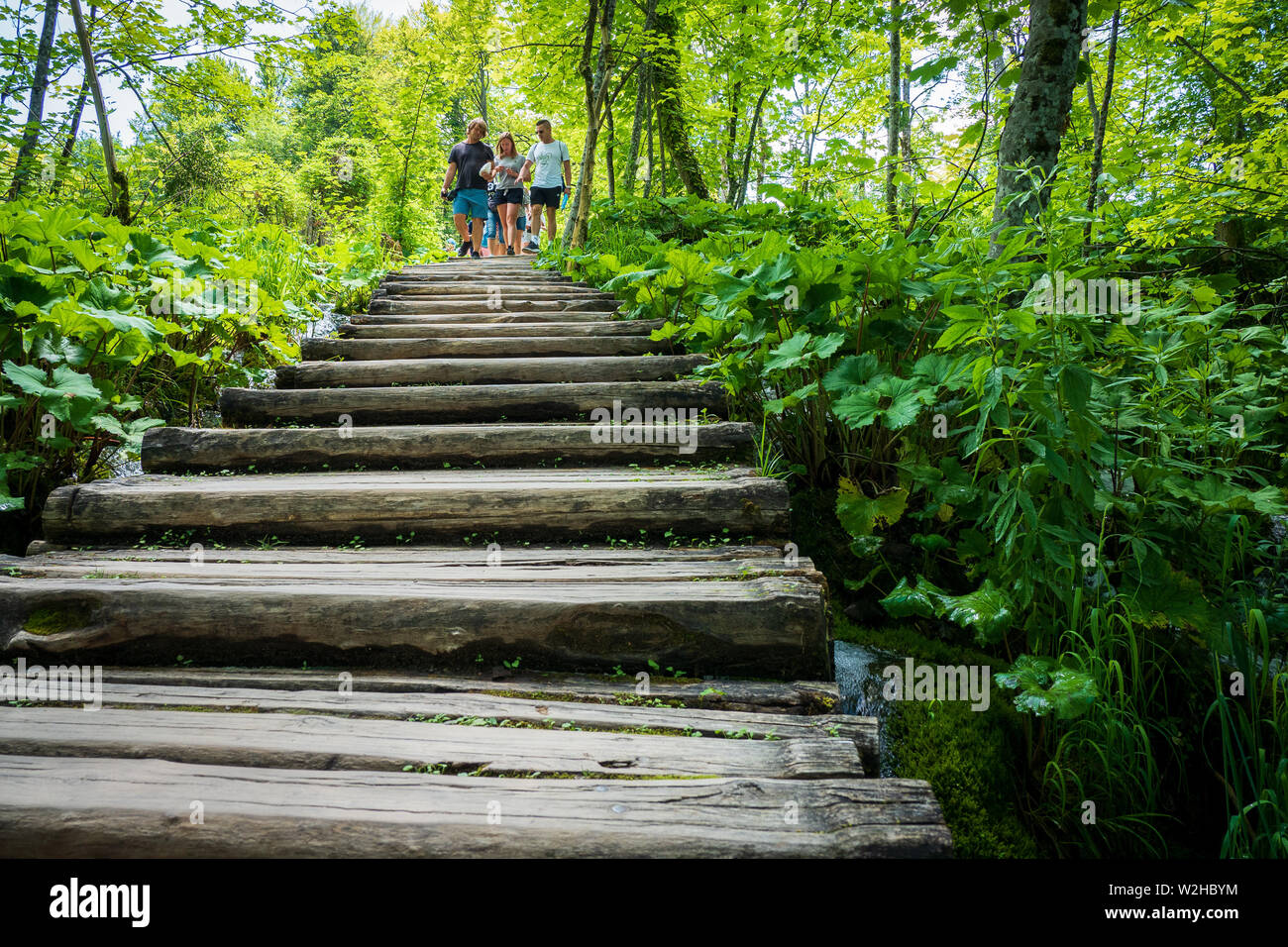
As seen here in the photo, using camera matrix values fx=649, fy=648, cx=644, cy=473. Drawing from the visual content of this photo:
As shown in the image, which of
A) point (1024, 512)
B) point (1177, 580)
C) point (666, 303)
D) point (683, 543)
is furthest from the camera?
point (666, 303)

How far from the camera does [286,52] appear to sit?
7.76 m

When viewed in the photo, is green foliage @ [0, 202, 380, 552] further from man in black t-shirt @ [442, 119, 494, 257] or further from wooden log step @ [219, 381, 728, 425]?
man in black t-shirt @ [442, 119, 494, 257]

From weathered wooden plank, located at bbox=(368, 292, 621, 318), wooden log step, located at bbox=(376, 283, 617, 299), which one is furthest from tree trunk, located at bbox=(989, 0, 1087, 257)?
wooden log step, located at bbox=(376, 283, 617, 299)

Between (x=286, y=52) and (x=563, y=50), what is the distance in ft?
13.5

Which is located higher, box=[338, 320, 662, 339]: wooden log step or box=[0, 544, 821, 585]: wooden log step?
box=[338, 320, 662, 339]: wooden log step

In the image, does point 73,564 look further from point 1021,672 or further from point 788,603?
point 1021,672

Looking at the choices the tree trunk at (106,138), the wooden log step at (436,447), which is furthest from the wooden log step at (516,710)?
the tree trunk at (106,138)

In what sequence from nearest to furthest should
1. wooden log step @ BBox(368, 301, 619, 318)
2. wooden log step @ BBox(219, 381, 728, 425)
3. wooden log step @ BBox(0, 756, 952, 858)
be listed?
1. wooden log step @ BBox(0, 756, 952, 858)
2. wooden log step @ BBox(219, 381, 728, 425)
3. wooden log step @ BBox(368, 301, 619, 318)

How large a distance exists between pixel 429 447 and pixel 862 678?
2.06 meters

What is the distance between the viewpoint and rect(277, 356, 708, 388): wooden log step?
3.68m

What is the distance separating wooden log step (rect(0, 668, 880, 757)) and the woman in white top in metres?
8.50

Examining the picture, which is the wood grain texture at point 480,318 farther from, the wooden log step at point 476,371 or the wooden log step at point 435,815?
the wooden log step at point 435,815
